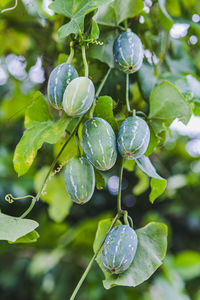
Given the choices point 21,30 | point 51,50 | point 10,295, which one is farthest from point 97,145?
point 10,295

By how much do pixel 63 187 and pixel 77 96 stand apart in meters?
0.53

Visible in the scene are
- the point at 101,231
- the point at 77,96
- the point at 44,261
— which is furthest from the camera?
the point at 44,261

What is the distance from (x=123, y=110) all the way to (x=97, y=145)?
16 centimetres

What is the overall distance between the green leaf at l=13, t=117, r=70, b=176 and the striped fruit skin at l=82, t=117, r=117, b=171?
0.17ft

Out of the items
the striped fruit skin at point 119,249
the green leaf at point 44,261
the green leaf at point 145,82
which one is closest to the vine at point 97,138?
the striped fruit skin at point 119,249

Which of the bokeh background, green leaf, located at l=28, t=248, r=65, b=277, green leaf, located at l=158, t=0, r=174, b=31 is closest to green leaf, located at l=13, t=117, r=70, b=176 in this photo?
the bokeh background

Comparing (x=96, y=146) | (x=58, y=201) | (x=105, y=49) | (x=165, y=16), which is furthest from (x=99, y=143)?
(x=58, y=201)

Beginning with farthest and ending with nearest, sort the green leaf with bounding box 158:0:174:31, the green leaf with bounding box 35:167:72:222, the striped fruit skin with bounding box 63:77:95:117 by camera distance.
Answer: the green leaf with bounding box 35:167:72:222
the green leaf with bounding box 158:0:174:31
the striped fruit skin with bounding box 63:77:95:117

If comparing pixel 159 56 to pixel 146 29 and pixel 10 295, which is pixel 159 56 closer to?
pixel 146 29

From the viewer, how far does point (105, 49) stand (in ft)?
1.96

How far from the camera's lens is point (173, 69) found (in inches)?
30.1

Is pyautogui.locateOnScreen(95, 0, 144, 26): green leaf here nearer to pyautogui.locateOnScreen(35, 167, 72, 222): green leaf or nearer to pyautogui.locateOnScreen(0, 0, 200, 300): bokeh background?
pyautogui.locateOnScreen(0, 0, 200, 300): bokeh background

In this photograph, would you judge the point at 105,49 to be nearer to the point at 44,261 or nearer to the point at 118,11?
the point at 118,11

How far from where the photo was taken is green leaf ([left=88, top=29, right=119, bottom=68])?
0.59 metres
